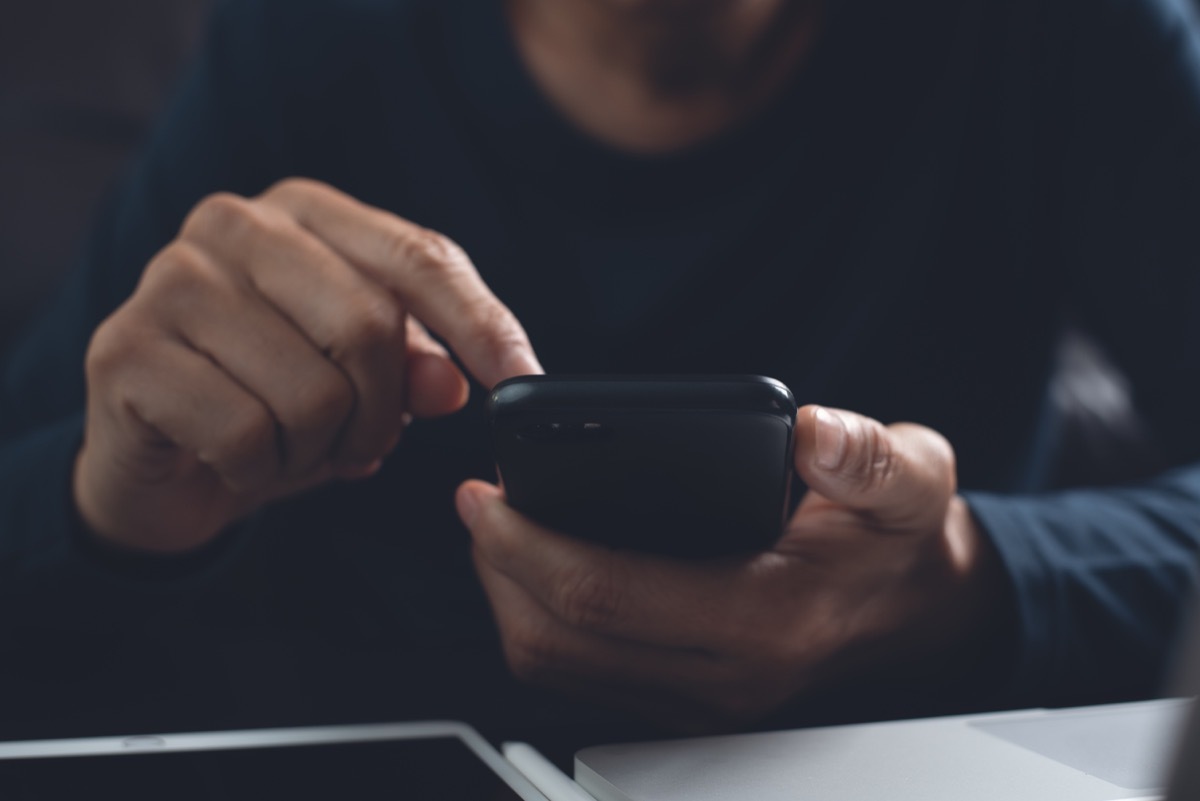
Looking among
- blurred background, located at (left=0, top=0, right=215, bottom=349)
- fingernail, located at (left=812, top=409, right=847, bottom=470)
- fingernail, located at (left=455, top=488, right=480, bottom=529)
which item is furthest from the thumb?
→ blurred background, located at (left=0, top=0, right=215, bottom=349)

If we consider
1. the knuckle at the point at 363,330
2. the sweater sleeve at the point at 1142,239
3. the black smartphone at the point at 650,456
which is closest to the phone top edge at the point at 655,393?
the black smartphone at the point at 650,456

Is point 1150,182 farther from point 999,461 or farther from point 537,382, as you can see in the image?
point 537,382

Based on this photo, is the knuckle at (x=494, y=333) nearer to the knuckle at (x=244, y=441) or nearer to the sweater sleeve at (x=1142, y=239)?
the knuckle at (x=244, y=441)

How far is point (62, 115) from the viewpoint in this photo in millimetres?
725

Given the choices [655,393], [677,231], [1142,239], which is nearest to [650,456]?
[655,393]

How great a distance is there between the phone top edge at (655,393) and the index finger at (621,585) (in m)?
0.08

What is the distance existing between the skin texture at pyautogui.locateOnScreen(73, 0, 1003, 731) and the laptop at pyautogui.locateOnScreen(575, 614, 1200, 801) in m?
0.06

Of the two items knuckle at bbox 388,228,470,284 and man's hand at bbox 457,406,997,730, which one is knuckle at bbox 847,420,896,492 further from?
knuckle at bbox 388,228,470,284

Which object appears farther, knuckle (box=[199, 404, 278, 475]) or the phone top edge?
knuckle (box=[199, 404, 278, 475])

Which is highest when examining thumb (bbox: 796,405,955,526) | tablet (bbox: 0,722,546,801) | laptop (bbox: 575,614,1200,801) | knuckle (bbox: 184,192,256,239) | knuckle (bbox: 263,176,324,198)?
knuckle (bbox: 263,176,324,198)

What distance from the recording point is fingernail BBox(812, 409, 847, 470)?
0.29m

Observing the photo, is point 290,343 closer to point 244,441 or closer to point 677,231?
point 244,441

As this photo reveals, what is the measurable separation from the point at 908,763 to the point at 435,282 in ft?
0.73

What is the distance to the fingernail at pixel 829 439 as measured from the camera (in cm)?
29
